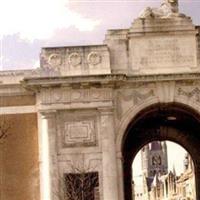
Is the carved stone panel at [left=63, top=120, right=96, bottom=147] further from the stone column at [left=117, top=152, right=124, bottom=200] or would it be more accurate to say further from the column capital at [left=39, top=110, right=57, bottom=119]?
the stone column at [left=117, top=152, right=124, bottom=200]

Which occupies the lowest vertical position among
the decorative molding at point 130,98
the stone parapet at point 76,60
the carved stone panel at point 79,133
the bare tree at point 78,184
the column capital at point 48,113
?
the bare tree at point 78,184

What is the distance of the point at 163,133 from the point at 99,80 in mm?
12597

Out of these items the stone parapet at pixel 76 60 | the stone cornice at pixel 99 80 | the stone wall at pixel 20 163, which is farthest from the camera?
the stone wall at pixel 20 163

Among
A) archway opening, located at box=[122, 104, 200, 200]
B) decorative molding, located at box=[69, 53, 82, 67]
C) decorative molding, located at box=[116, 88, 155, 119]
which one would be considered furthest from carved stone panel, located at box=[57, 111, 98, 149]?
archway opening, located at box=[122, 104, 200, 200]

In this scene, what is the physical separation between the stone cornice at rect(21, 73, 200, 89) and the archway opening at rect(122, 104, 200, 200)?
3118 mm

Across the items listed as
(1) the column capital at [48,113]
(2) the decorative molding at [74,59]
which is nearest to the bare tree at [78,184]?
(1) the column capital at [48,113]

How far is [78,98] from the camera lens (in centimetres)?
3089

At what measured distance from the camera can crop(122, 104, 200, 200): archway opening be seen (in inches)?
1401

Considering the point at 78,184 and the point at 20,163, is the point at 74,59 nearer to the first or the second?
the point at 20,163

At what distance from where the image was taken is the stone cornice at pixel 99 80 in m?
30.5

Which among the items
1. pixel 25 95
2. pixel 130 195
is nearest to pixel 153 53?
pixel 25 95

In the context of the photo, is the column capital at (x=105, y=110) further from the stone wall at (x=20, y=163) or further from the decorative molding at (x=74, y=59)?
the stone wall at (x=20, y=163)

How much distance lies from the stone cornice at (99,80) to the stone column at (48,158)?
1293 mm

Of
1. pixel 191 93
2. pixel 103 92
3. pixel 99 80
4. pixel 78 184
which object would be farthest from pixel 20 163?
Answer: pixel 191 93
